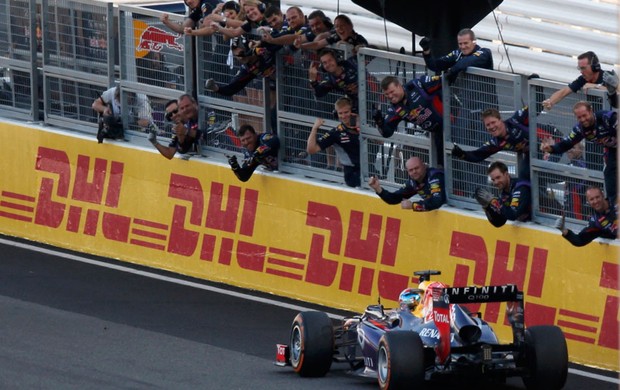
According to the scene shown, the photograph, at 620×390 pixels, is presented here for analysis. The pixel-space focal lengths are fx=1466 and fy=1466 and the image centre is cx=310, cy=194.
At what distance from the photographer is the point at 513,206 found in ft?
46.6

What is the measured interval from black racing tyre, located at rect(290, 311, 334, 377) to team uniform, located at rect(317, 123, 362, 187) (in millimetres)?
3273

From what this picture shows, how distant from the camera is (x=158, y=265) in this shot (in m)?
17.3

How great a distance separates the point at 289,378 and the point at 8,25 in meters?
8.11

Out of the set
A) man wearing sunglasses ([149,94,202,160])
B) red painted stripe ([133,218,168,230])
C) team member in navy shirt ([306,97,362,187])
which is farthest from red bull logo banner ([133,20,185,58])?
team member in navy shirt ([306,97,362,187])

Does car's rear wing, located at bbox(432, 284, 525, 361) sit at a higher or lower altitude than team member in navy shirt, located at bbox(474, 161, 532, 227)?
lower

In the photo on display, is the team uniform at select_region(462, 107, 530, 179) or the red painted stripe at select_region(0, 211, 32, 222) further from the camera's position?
the red painted stripe at select_region(0, 211, 32, 222)

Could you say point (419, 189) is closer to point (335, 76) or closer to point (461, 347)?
point (335, 76)

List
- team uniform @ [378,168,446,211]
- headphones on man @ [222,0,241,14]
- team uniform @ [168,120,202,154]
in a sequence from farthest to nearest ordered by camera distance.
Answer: team uniform @ [168,120,202,154]
headphones on man @ [222,0,241,14]
team uniform @ [378,168,446,211]

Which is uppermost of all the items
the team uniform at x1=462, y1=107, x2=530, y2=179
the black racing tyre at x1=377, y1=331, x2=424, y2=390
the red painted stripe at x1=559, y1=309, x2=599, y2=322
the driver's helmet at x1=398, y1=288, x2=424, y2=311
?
the team uniform at x1=462, y1=107, x2=530, y2=179

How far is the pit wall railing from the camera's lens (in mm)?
14188

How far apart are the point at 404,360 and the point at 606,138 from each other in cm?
332

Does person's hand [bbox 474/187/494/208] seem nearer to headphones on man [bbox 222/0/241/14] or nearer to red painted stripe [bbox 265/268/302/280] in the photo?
red painted stripe [bbox 265/268/302/280]

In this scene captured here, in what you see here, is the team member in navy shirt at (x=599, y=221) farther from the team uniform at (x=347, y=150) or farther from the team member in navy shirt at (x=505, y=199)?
the team uniform at (x=347, y=150)

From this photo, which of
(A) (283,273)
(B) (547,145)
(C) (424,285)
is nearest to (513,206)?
(B) (547,145)
